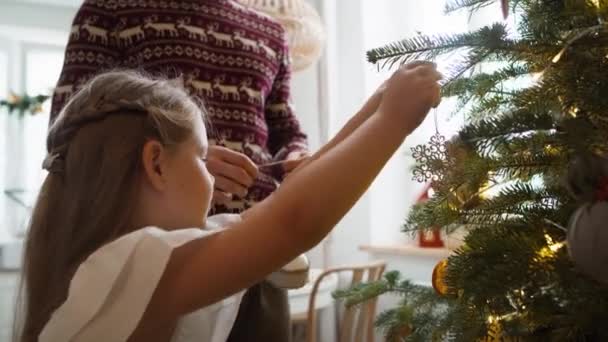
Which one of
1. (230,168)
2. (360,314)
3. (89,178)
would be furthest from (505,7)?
(360,314)

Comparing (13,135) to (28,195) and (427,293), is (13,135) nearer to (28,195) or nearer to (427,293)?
(28,195)

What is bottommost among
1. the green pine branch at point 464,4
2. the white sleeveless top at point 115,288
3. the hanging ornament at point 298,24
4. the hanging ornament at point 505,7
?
the white sleeveless top at point 115,288

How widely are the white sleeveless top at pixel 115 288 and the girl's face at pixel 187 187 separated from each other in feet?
0.29

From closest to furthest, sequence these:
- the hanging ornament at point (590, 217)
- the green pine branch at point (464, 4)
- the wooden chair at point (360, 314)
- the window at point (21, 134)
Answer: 1. the hanging ornament at point (590, 217)
2. the green pine branch at point (464, 4)
3. the wooden chair at point (360, 314)
4. the window at point (21, 134)

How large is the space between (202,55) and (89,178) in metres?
0.34

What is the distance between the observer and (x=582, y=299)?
0.48m

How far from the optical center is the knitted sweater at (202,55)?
87 centimetres

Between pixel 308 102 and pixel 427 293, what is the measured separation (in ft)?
6.03

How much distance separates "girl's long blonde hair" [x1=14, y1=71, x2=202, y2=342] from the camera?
0.64 meters

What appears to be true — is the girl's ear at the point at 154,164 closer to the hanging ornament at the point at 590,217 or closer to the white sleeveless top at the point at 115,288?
the white sleeveless top at the point at 115,288

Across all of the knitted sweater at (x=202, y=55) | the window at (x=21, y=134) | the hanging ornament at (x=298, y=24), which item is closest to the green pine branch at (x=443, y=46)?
the knitted sweater at (x=202, y=55)

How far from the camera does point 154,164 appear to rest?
0.66m

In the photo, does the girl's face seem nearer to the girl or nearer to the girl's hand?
the girl

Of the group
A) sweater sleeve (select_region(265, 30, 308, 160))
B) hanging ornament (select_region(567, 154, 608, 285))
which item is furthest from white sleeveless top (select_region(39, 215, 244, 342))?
sweater sleeve (select_region(265, 30, 308, 160))
